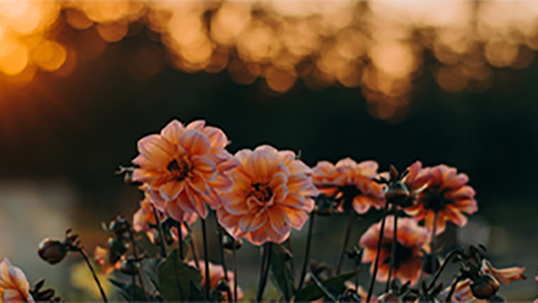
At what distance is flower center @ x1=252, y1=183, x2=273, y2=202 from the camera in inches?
35.4

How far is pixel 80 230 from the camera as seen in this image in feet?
42.3

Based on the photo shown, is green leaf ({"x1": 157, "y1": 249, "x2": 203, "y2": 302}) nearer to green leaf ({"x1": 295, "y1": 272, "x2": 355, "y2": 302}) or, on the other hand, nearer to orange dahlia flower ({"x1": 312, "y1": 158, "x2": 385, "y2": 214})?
green leaf ({"x1": 295, "y1": 272, "x2": 355, "y2": 302})

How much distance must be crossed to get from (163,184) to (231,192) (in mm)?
90

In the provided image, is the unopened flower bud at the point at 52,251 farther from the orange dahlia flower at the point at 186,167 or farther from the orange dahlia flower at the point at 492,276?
→ the orange dahlia flower at the point at 492,276

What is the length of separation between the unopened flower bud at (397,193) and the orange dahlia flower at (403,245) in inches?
14.4

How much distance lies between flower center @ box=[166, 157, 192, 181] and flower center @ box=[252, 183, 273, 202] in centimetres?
9

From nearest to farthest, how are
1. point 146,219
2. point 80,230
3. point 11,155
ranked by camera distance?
point 146,219, point 80,230, point 11,155

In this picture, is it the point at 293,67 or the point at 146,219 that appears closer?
the point at 146,219

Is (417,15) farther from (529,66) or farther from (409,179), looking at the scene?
(409,179)

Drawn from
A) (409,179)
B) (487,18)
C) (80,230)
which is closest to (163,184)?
(409,179)

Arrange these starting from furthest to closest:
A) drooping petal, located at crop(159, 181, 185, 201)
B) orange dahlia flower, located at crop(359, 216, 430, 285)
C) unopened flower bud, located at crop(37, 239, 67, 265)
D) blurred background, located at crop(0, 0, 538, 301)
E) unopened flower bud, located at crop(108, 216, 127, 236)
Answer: blurred background, located at crop(0, 0, 538, 301)
orange dahlia flower, located at crop(359, 216, 430, 285)
unopened flower bud, located at crop(108, 216, 127, 236)
unopened flower bud, located at crop(37, 239, 67, 265)
drooping petal, located at crop(159, 181, 185, 201)

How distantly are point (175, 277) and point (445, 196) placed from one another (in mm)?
532

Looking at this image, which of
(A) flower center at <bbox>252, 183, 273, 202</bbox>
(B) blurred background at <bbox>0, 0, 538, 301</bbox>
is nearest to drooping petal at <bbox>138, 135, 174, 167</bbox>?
(A) flower center at <bbox>252, 183, 273, 202</bbox>

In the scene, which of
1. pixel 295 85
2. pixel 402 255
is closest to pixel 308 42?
pixel 295 85
